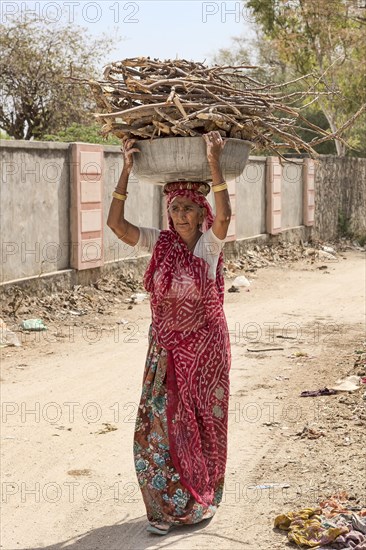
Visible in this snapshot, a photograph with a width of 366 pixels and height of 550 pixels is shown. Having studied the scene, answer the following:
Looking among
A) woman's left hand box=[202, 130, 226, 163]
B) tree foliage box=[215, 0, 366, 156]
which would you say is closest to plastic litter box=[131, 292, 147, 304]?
woman's left hand box=[202, 130, 226, 163]

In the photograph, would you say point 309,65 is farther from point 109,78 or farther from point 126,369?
point 109,78

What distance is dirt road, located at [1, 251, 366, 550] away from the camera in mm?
4660

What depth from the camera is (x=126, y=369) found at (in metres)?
8.31

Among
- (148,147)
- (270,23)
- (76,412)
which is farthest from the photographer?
(270,23)

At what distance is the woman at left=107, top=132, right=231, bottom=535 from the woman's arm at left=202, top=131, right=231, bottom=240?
4 centimetres

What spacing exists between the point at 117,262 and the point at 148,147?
27.8 ft

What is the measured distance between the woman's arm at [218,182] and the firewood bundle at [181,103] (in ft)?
0.26

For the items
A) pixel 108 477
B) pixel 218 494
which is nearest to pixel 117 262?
pixel 108 477

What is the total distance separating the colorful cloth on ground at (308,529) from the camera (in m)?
4.12

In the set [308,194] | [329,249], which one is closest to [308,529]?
[329,249]

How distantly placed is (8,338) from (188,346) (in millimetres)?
5371

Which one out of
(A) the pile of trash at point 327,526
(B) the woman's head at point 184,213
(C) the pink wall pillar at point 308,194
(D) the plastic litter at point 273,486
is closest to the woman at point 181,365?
(B) the woman's head at point 184,213

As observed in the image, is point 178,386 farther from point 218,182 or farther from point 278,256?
point 278,256

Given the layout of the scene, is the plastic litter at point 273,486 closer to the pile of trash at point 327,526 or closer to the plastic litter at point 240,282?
the pile of trash at point 327,526
